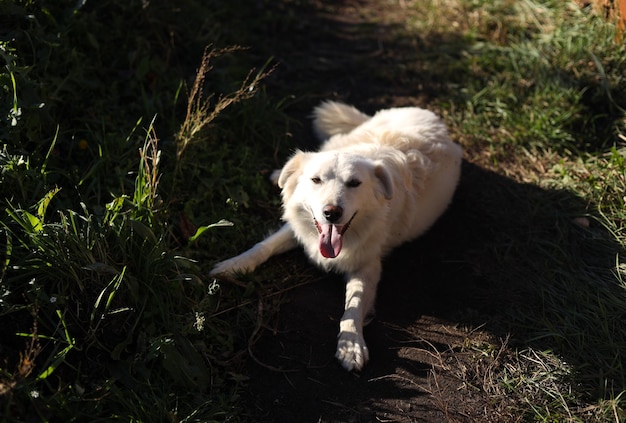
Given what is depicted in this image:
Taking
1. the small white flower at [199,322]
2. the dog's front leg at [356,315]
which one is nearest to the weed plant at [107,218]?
the small white flower at [199,322]

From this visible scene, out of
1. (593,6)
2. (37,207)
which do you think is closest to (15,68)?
(37,207)

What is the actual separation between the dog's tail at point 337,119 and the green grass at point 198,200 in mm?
357

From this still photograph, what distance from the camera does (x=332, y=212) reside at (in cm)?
331

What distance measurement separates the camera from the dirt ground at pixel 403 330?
312 centimetres

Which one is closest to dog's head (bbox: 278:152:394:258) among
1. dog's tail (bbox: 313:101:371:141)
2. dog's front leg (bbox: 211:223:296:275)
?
dog's front leg (bbox: 211:223:296:275)

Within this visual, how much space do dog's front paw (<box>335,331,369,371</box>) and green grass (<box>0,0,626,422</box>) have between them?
563mm

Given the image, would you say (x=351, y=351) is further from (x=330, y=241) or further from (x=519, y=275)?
(x=519, y=275)

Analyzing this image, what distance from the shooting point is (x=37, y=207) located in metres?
3.24

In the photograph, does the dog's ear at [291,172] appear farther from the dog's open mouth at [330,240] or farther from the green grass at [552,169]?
the green grass at [552,169]

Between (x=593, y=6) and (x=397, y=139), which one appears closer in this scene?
(x=397, y=139)

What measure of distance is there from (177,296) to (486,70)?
389cm

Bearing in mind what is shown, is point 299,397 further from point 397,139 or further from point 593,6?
point 593,6

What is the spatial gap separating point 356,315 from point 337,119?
5.83 feet

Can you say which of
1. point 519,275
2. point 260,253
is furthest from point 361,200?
point 519,275
